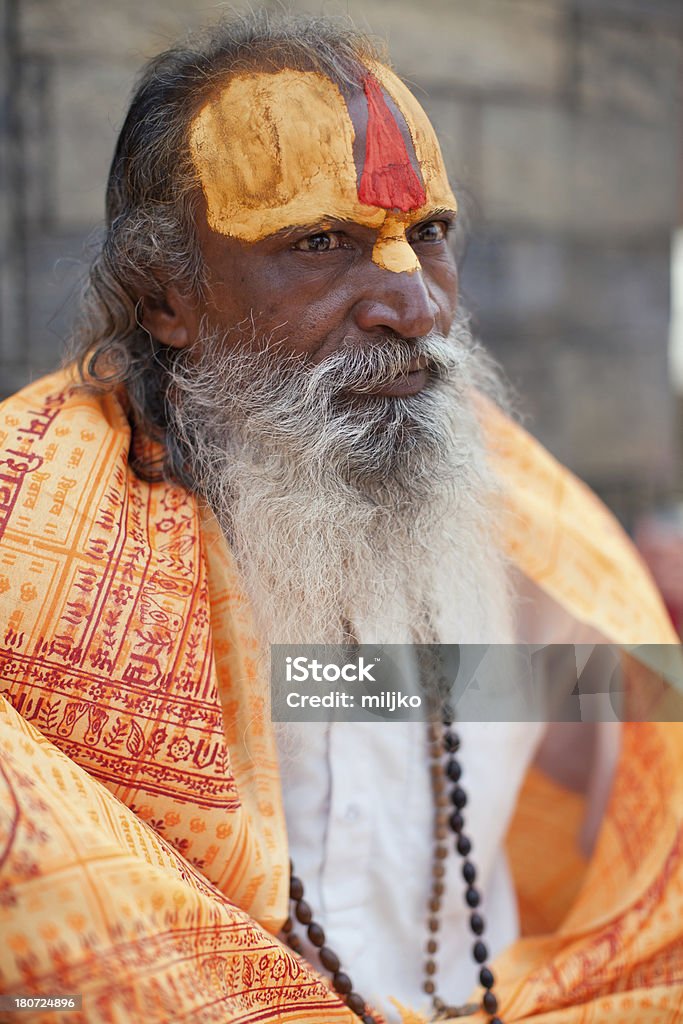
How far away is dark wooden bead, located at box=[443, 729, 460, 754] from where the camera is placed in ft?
5.35

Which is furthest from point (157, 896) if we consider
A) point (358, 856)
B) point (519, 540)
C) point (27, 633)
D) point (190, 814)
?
point (519, 540)

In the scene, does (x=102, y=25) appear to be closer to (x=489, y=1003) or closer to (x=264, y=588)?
(x=264, y=588)

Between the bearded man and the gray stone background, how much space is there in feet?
3.95

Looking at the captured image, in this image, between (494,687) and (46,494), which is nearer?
(46,494)

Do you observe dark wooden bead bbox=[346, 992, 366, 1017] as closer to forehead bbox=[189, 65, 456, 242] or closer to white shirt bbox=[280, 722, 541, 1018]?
white shirt bbox=[280, 722, 541, 1018]

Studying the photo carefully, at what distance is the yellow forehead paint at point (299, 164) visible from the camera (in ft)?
4.27

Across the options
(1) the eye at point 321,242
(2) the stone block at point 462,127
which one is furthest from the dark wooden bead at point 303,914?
(2) the stone block at point 462,127

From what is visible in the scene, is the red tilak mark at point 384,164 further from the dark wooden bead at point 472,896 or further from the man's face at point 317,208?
the dark wooden bead at point 472,896

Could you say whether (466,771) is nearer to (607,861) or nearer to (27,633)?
(607,861)

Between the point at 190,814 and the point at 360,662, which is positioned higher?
the point at 360,662

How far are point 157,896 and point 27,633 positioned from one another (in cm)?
39

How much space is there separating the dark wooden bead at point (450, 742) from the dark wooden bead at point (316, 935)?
1.22 feet

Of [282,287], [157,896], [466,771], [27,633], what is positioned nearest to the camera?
[157,896]

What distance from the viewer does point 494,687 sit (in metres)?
1.69
